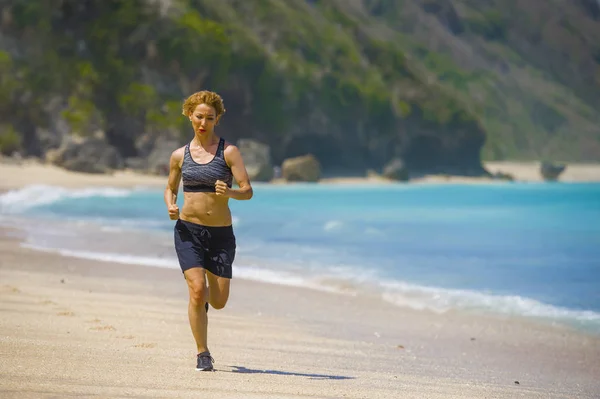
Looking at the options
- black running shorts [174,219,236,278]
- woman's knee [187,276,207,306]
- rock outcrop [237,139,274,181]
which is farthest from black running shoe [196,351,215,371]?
rock outcrop [237,139,274,181]

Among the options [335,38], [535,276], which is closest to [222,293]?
[535,276]

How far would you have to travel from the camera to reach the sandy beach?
5648 millimetres

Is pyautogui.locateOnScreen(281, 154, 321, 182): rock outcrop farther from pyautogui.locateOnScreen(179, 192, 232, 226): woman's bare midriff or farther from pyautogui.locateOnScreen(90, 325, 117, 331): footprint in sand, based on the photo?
pyautogui.locateOnScreen(179, 192, 232, 226): woman's bare midriff

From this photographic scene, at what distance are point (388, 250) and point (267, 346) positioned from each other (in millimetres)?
11474

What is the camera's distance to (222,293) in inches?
249

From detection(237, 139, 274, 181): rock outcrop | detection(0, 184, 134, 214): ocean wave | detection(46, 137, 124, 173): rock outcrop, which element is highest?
detection(237, 139, 274, 181): rock outcrop

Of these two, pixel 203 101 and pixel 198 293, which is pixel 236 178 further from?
pixel 198 293

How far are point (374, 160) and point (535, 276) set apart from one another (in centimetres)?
7316

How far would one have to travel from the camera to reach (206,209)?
20.6 feet

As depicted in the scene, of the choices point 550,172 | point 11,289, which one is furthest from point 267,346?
point 550,172

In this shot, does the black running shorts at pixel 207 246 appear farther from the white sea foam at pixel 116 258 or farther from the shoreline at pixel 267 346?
the white sea foam at pixel 116 258

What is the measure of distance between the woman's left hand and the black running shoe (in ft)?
3.56

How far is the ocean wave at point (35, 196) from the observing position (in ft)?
95.1

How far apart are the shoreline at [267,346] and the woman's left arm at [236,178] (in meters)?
1.20
